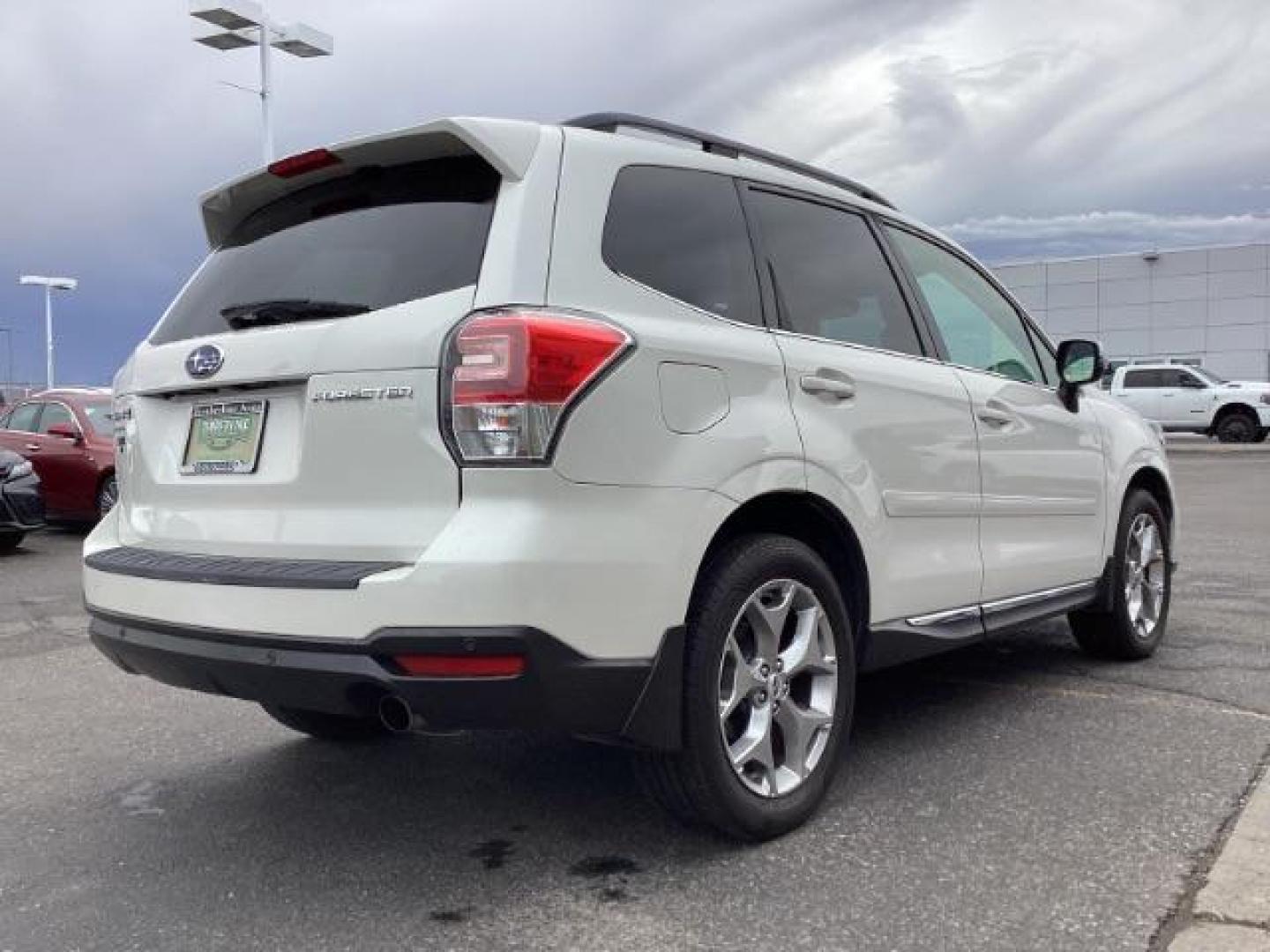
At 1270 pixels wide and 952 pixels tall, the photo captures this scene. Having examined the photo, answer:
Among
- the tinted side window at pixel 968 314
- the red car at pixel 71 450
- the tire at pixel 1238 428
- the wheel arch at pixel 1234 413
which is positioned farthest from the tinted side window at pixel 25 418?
the tire at pixel 1238 428

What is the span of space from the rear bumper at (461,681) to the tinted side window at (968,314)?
2.12m

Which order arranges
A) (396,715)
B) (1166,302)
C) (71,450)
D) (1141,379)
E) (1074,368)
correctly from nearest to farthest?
(396,715) < (1074,368) < (71,450) < (1141,379) < (1166,302)

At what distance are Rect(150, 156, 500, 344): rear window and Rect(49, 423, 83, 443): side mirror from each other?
9.53 meters

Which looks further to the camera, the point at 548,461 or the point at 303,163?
the point at 303,163

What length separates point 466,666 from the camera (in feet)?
8.77

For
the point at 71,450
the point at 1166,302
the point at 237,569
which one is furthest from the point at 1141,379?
the point at 237,569

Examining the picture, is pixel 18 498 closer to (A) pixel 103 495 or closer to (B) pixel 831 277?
Answer: (A) pixel 103 495

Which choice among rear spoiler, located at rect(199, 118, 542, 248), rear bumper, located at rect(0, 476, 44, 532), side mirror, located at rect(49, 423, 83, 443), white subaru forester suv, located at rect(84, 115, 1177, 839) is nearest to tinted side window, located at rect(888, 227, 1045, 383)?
white subaru forester suv, located at rect(84, 115, 1177, 839)

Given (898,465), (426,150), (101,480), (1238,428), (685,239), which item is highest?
(426,150)

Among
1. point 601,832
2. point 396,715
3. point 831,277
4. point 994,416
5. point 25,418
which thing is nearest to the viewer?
point 396,715

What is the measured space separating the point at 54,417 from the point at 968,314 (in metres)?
11.1

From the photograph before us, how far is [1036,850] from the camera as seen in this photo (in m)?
3.20

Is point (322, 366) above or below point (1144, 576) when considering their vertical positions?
above

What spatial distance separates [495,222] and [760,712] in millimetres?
1488
